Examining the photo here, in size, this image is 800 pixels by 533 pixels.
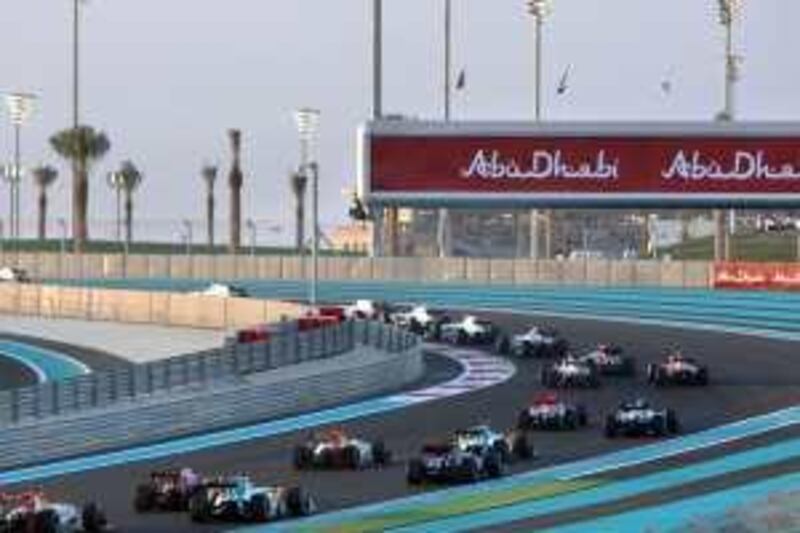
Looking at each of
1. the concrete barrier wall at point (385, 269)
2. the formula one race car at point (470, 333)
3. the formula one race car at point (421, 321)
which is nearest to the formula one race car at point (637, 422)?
the formula one race car at point (470, 333)

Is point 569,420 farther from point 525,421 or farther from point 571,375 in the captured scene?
point 571,375

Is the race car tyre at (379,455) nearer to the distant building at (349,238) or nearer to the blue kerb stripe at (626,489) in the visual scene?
the blue kerb stripe at (626,489)

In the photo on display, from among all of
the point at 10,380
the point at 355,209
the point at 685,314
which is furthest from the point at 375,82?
the point at 685,314

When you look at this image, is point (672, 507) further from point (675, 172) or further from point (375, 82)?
point (375, 82)

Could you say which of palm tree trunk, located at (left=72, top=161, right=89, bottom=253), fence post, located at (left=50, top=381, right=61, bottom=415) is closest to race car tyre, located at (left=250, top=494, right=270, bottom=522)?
fence post, located at (left=50, top=381, right=61, bottom=415)

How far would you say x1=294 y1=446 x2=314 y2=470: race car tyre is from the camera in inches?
1258

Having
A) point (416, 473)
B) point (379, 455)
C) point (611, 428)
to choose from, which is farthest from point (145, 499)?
point (611, 428)

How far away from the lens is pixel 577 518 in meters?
25.4

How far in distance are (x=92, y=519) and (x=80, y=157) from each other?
99.1 m

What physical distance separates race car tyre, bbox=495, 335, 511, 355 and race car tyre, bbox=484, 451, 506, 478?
941 inches

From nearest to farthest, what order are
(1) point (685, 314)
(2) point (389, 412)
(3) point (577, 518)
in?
(3) point (577, 518), (2) point (389, 412), (1) point (685, 314)

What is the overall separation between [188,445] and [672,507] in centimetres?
1143

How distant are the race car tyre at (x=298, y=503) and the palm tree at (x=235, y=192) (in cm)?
9478

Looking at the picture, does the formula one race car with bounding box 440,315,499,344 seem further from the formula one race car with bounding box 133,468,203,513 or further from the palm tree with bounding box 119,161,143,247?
the palm tree with bounding box 119,161,143,247
